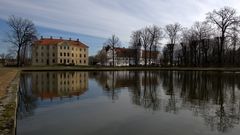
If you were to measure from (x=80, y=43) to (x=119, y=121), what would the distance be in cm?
10516

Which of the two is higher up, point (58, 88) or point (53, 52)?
point (53, 52)

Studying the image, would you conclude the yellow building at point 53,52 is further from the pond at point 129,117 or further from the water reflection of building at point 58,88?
the pond at point 129,117

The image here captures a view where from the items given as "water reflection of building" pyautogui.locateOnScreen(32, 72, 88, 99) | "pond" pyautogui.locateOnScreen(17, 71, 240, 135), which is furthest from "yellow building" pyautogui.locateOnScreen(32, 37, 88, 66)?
"pond" pyautogui.locateOnScreen(17, 71, 240, 135)

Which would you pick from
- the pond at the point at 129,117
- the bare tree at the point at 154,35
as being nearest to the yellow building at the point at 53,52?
the bare tree at the point at 154,35

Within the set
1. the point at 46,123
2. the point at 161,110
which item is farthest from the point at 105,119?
the point at 161,110

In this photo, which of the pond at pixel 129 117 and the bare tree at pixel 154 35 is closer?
the pond at pixel 129 117

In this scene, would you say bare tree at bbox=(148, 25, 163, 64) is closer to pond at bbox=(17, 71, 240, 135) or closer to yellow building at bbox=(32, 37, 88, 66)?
yellow building at bbox=(32, 37, 88, 66)

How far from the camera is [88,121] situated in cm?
1070

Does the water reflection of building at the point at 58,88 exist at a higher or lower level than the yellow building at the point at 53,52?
lower

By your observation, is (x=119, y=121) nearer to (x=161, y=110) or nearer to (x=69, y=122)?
(x=69, y=122)

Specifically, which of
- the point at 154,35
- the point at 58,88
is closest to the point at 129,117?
the point at 58,88

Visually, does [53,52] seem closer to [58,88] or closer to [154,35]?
[154,35]

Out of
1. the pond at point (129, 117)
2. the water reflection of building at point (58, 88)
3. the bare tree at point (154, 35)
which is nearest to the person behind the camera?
the pond at point (129, 117)

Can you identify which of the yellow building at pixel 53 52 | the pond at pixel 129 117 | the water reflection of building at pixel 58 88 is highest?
the yellow building at pixel 53 52
